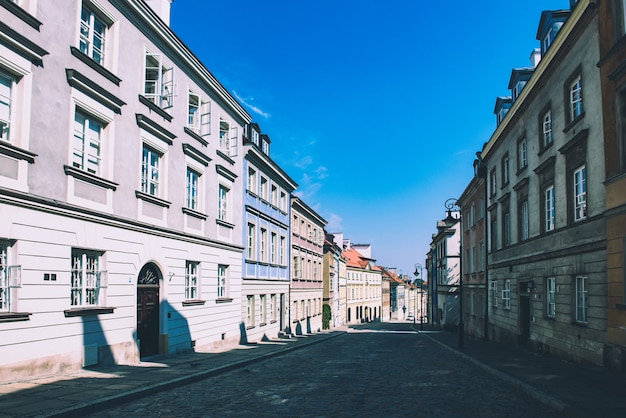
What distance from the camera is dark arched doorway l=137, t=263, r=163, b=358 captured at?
1652 centimetres

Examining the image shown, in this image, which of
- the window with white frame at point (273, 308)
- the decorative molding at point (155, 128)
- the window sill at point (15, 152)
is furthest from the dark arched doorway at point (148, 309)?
the window with white frame at point (273, 308)

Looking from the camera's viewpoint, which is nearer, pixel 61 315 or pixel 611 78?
pixel 61 315

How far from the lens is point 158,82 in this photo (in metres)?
17.4

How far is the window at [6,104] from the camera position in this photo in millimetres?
10930

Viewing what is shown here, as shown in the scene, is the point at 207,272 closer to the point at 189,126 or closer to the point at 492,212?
the point at 189,126

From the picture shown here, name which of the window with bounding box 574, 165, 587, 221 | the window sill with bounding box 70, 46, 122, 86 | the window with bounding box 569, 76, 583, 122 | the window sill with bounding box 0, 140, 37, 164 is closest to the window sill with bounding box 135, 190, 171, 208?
the window sill with bounding box 70, 46, 122, 86

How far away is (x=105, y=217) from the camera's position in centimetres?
1416

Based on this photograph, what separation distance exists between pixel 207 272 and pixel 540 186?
1294cm

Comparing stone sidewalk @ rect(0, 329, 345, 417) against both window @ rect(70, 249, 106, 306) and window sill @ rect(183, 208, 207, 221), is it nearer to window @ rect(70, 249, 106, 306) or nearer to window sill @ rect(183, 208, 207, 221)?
window @ rect(70, 249, 106, 306)

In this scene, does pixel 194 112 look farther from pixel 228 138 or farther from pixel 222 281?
pixel 222 281

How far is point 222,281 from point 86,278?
10.1m

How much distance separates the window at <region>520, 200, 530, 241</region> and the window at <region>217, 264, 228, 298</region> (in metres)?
12.6

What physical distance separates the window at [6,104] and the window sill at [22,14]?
4.14ft

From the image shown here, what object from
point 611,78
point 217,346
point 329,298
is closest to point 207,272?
point 217,346
